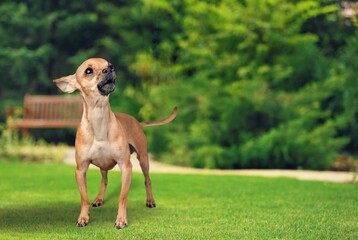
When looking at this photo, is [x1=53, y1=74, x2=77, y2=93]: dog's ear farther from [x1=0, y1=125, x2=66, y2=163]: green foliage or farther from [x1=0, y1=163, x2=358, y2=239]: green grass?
[x1=0, y1=125, x2=66, y2=163]: green foliage

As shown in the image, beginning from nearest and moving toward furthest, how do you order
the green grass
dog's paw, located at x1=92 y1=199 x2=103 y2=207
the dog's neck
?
the green grass < the dog's neck < dog's paw, located at x1=92 y1=199 x2=103 y2=207

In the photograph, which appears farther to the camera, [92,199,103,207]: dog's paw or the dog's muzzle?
[92,199,103,207]: dog's paw

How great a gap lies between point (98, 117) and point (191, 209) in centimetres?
194

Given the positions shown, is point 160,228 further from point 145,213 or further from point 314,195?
point 314,195

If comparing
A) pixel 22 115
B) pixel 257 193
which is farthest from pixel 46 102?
pixel 257 193

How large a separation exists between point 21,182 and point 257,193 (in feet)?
12.3

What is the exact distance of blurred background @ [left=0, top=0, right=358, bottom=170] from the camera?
14.5 metres

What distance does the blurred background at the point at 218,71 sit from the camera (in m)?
14.5

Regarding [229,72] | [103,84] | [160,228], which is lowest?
[160,228]

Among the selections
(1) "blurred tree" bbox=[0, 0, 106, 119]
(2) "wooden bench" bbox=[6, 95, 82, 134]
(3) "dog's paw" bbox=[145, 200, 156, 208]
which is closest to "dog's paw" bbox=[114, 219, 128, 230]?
(3) "dog's paw" bbox=[145, 200, 156, 208]

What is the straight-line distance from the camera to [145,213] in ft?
25.6

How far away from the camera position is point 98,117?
6828 mm

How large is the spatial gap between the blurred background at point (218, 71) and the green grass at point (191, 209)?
8.58ft

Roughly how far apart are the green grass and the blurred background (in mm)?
2616
